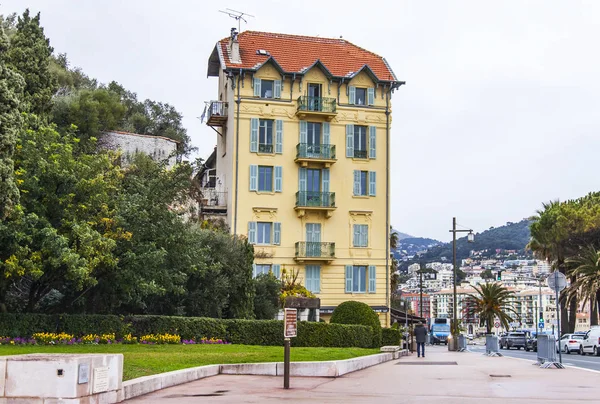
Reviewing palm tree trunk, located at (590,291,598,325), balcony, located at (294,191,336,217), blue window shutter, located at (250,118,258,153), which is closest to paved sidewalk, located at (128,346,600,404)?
balcony, located at (294,191,336,217)

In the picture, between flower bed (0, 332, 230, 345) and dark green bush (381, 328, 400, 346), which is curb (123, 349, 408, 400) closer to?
flower bed (0, 332, 230, 345)

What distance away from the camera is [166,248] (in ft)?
96.6

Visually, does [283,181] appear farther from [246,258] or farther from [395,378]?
[395,378]

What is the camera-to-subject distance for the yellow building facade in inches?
1911

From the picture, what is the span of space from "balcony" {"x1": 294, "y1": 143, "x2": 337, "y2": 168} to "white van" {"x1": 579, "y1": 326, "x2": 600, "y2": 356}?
59.6 ft

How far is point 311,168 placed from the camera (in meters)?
49.6

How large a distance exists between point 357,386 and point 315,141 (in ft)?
114

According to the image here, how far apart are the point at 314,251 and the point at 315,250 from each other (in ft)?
0.29

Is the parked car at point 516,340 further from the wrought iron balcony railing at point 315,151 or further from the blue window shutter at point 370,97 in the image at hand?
the blue window shutter at point 370,97

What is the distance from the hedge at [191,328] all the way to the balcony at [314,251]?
14566 mm

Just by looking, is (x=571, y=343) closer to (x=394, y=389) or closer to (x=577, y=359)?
(x=577, y=359)

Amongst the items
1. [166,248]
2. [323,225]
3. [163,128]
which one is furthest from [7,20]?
[166,248]

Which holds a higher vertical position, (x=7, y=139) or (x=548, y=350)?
(x=7, y=139)

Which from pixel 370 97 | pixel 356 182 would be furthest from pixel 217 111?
pixel 356 182
